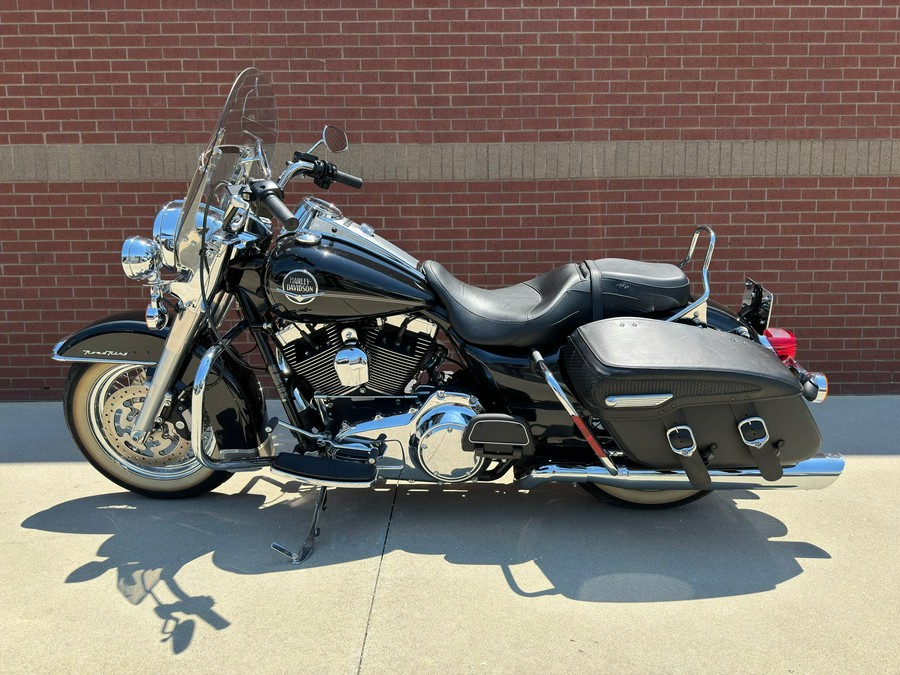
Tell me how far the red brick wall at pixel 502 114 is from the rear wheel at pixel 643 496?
211 cm

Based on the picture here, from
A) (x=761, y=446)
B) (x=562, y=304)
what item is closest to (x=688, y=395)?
(x=761, y=446)

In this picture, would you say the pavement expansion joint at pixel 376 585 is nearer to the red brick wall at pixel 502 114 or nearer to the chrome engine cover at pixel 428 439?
the chrome engine cover at pixel 428 439

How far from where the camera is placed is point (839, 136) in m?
5.42

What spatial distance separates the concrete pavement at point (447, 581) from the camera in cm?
274

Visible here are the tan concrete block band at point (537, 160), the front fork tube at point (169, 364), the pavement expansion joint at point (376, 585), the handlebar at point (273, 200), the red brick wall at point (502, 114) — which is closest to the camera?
the pavement expansion joint at point (376, 585)

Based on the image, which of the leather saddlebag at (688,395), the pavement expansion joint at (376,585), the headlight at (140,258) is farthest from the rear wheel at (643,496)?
the headlight at (140,258)

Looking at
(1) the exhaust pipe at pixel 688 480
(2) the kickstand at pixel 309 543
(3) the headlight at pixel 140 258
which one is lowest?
(2) the kickstand at pixel 309 543

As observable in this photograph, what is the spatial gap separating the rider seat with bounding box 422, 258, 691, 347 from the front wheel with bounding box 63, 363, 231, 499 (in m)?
1.40

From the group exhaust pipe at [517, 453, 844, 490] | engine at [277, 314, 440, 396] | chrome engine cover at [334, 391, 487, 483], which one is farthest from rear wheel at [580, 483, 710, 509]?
engine at [277, 314, 440, 396]

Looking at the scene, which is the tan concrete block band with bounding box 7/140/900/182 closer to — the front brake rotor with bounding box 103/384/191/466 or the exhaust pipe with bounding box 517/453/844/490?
the front brake rotor with bounding box 103/384/191/466

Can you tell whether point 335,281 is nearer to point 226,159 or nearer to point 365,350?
point 365,350

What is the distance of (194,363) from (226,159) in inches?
36.3

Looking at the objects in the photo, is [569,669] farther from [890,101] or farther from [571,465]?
[890,101]

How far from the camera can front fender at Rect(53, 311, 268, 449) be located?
12.1 feet
